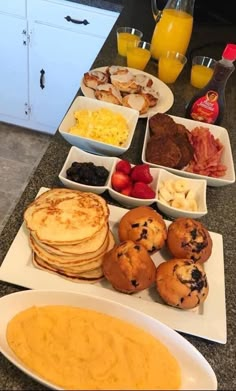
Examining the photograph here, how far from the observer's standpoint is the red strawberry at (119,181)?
88 cm

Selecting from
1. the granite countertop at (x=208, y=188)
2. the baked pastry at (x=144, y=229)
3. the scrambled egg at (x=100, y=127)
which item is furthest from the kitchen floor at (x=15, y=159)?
the baked pastry at (x=144, y=229)

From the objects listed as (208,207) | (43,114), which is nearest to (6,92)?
(43,114)

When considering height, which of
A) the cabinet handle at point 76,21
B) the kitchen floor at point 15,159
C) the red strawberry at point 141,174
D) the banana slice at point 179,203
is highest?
the cabinet handle at point 76,21

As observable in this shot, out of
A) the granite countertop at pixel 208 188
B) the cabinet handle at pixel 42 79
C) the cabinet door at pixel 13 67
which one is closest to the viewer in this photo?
the granite countertop at pixel 208 188

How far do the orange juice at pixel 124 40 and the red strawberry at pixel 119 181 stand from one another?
0.72 metres

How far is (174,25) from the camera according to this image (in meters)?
1.39

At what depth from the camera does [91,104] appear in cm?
108

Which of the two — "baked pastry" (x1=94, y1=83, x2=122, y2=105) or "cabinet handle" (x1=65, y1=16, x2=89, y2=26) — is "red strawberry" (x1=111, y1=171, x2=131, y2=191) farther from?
"cabinet handle" (x1=65, y1=16, x2=89, y2=26)

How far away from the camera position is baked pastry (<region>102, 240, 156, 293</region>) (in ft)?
2.18

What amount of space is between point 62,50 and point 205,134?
116 centimetres

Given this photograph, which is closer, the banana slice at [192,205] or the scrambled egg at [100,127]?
the banana slice at [192,205]

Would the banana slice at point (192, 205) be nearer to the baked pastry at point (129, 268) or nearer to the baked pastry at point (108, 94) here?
the baked pastry at point (129, 268)

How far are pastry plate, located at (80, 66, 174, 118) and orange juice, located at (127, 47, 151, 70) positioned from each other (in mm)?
50

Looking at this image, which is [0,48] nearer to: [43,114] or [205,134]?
[43,114]
